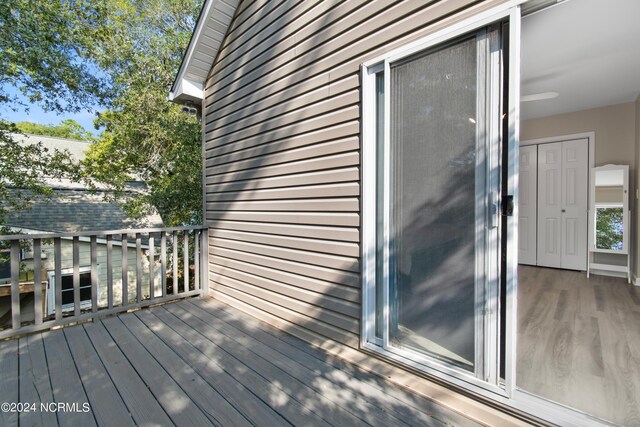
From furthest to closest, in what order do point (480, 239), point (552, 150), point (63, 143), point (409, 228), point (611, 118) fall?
point (63, 143) → point (552, 150) → point (611, 118) → point (409, 228) → point (480, 239)

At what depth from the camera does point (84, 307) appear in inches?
282

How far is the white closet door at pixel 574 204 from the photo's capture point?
4.80 m

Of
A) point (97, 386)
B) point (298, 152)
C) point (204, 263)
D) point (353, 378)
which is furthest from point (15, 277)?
point (353, 378)

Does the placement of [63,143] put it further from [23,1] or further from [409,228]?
[409,228]

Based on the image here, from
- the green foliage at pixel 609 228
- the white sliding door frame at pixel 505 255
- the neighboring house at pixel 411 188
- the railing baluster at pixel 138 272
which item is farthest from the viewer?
the green foliage at pixel 609 228

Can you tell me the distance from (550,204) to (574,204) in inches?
12.5

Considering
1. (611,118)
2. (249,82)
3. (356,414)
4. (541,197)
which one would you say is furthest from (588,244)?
(249,82)

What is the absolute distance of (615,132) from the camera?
14.9 feet

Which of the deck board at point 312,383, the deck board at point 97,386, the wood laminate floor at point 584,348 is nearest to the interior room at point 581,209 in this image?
the wood laminate floor at point 584,348

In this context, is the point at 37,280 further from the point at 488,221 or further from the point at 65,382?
the point at 488,221

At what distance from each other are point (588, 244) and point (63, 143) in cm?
1706

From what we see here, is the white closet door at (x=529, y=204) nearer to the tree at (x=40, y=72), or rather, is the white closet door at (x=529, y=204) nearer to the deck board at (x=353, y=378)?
the deck board at (x=353, y=378)

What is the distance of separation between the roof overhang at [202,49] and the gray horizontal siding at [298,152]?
0.12 metres

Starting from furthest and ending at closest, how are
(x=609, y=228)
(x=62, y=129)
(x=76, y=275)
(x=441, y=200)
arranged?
(x=62, y=129)
(x=609, y=228)
(x=76, y=275)
(x=441, y=200)
